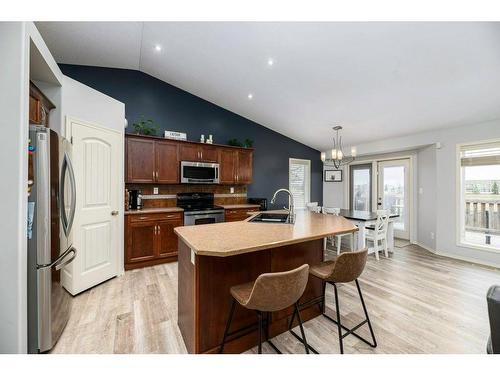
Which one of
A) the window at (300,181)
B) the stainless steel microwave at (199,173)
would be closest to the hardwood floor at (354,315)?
the stainless steel microwave at (199,173)

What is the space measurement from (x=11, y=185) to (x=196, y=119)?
3.54 metres

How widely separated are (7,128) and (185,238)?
1.28 m

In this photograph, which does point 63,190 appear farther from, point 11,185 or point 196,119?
point 196,119

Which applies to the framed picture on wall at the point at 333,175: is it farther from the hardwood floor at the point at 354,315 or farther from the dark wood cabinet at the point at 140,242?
the dark wood cabinet at the point at 140,242

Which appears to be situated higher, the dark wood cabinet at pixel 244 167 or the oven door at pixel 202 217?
the dark wood cabinet at pixel 244 167

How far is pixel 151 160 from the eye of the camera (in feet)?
12.2

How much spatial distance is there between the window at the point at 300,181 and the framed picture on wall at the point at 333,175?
62cm

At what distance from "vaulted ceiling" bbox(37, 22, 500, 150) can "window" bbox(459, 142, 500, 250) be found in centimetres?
57

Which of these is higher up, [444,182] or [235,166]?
[235,166]

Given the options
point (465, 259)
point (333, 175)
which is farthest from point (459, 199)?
point (333, 175)

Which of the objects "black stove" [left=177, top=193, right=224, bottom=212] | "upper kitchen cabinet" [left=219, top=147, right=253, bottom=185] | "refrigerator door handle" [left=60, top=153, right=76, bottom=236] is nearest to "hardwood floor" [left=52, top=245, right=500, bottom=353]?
"refrigerator door handle" [left=60, top=153, right=76, bottom=236]

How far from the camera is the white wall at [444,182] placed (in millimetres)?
3686

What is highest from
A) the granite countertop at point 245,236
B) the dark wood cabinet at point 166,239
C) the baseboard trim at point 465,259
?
the granite countertop at point 245,236
